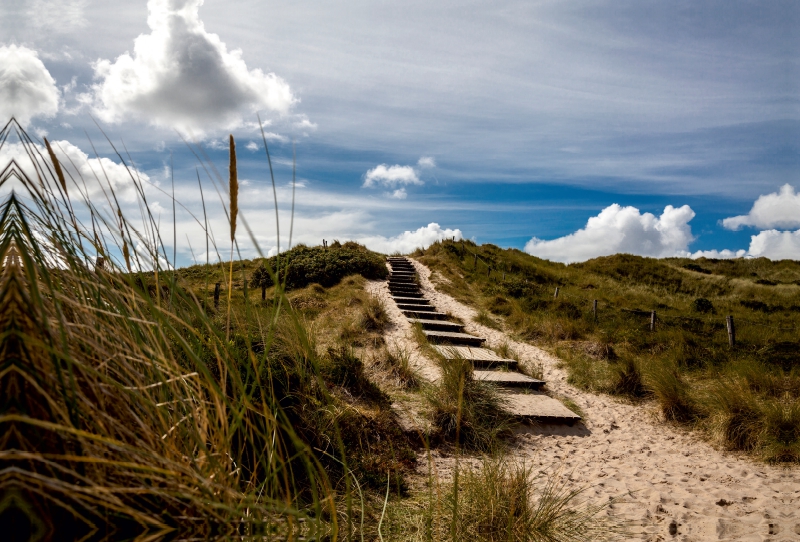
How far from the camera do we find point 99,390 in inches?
37.7

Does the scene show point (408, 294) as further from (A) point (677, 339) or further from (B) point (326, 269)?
(A) point (677, 339)

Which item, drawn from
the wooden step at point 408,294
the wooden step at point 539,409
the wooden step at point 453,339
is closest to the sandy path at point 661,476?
the wooden step at point 539,409

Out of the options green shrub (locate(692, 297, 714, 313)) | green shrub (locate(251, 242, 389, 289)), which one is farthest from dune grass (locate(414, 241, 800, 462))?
green shrub (locate(251, 242, 389, 289))

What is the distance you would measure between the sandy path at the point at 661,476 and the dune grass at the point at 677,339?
16.1 inches

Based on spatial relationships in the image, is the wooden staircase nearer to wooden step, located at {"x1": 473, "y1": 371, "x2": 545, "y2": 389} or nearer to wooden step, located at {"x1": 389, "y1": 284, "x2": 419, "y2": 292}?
wooden step, located at {"x1": 473, "y1": 371, "x2": 545, "y2": 389}

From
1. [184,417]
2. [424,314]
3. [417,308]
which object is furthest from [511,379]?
[184,417]

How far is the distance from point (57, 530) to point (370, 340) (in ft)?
24.5

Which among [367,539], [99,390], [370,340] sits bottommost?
[367,539]

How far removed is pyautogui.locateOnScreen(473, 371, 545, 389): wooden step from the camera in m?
6.40

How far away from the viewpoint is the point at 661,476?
162 inches

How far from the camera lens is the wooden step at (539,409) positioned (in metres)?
5.52

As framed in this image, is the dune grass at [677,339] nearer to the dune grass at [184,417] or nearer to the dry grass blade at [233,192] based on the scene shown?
the dune grass at [184,417]

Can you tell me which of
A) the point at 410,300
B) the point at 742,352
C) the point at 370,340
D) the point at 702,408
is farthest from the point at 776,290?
the point at 370,340

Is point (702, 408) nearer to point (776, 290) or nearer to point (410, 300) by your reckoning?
point (410, 300)
